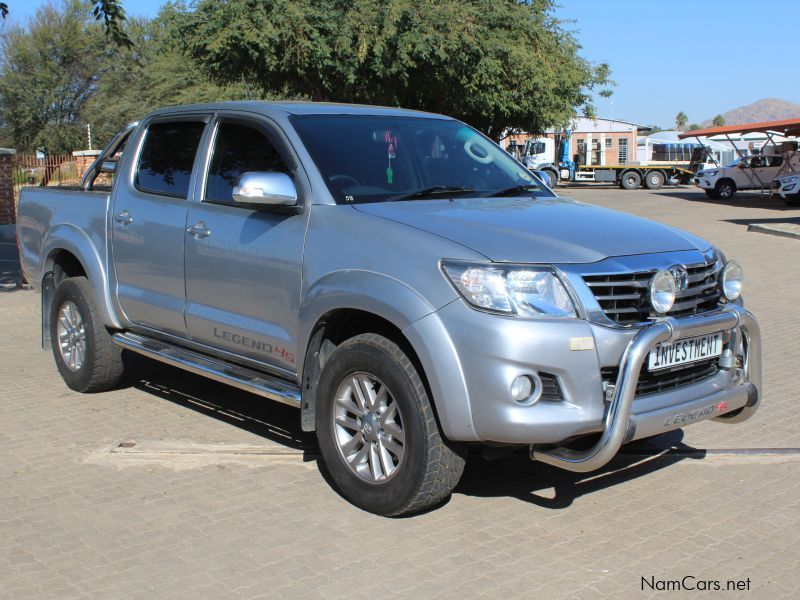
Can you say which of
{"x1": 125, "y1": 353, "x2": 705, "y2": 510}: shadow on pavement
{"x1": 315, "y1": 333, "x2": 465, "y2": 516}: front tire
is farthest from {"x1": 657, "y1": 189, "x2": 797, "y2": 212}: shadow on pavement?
{"x1": 315, "y1": 333, "x2": 465, "y2": 516}: front tire

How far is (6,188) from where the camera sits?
2092 cm

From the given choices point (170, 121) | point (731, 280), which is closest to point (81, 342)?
point (170, 121)

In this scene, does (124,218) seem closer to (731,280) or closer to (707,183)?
(731,280)

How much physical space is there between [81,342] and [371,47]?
18.6 metres

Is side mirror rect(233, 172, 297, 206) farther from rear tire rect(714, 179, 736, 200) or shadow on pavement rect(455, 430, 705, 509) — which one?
rear tire rect(714, 179, 736, 200)

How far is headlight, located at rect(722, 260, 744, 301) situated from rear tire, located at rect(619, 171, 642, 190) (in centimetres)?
4002

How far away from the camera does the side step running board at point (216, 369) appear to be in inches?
193

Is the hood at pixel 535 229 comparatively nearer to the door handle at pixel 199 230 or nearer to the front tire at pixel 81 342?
the door handle at pixel 199 230

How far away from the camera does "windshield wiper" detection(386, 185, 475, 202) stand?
4.96 metres

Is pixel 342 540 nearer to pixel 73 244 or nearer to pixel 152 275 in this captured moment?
pixel 152 275

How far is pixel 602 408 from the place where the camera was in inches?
157

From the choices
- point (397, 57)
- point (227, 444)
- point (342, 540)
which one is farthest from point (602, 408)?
Answer: point (397, 57)

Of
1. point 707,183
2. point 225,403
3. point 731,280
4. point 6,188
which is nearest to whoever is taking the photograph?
point 731,280

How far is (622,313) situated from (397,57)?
68.9ft
